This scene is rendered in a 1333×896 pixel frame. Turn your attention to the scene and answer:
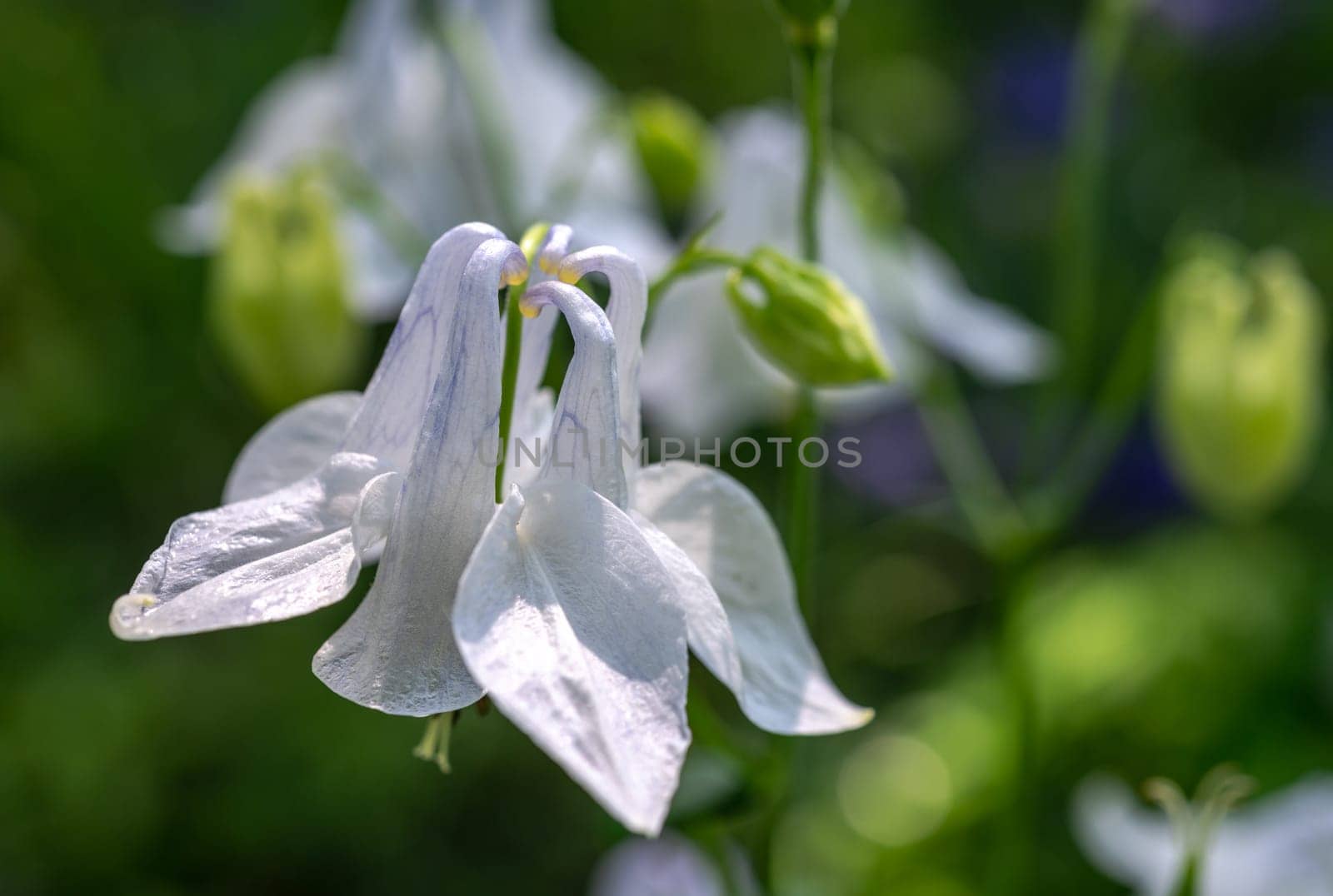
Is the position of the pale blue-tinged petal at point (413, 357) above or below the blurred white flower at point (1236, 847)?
above

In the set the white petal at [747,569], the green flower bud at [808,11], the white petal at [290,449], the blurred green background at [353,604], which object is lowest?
the blurred green background at [353,604]

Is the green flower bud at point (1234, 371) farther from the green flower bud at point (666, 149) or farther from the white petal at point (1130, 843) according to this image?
the green flower bud at point (666, 149)

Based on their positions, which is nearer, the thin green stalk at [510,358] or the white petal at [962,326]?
the thin green stalk at [510,358]

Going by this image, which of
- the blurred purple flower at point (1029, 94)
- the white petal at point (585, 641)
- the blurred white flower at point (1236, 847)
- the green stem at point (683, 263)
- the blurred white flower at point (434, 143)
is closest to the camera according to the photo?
the white petal at point (585, 641)

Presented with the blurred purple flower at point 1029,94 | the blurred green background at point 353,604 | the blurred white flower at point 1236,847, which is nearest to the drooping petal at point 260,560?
the blurred white flower at point 1236,847

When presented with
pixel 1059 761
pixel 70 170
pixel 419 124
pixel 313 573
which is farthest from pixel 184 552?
pixel 70 170

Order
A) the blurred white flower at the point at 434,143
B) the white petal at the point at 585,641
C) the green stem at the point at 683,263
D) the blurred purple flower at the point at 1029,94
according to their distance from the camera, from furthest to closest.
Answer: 1. the blurred purple flower at the point at 1029,94
2. the blurred white flower at the point at 434,143
3. the green stem at the point at 683,263
4. the white petal at the point at 585,641

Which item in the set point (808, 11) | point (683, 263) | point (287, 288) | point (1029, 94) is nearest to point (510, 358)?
point (683, 263)
